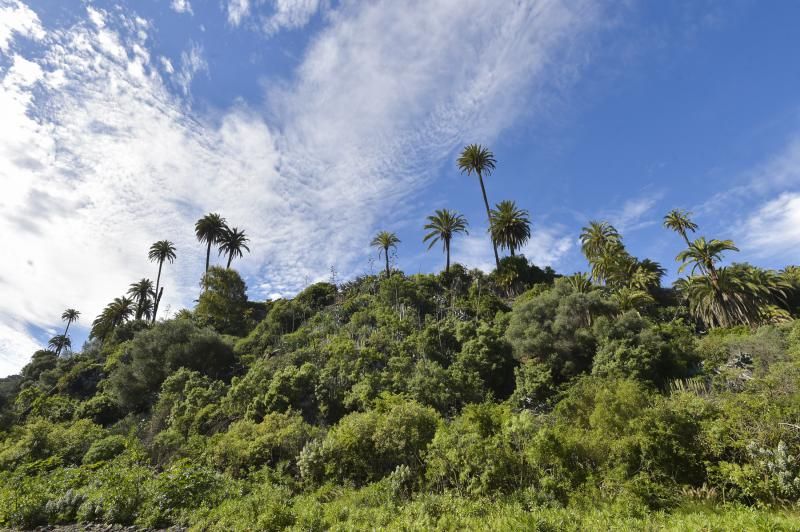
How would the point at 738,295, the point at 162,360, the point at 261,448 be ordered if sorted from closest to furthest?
the point at 261,448, the point at 738,295, the point at 162,360

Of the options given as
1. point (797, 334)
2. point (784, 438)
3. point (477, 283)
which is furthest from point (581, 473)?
point (477, 283)

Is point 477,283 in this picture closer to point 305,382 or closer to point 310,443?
point 305,382

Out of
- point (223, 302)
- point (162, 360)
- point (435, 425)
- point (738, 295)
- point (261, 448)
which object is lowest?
point (261, 448)

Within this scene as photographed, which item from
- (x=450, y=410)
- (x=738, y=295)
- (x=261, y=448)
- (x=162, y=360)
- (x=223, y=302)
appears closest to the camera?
(x=261, y=448)

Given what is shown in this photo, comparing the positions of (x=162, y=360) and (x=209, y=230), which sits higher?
(x=209, y=230)

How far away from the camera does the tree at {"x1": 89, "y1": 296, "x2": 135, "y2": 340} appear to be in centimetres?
5731

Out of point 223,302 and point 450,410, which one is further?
point 223,302

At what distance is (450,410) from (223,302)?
33.9 metres

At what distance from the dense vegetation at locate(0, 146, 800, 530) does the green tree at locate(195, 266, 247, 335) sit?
321 mm

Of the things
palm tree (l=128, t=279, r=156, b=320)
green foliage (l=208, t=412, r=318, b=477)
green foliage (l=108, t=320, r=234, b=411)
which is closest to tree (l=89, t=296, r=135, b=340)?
palm tree (l=128, t=279, r=156, b=320)

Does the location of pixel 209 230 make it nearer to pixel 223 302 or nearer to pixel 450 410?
pixel 223 302


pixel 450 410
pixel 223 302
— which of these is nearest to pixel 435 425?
pixel 450 410

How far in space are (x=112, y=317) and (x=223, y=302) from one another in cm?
2858

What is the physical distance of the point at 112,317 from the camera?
189 ft
